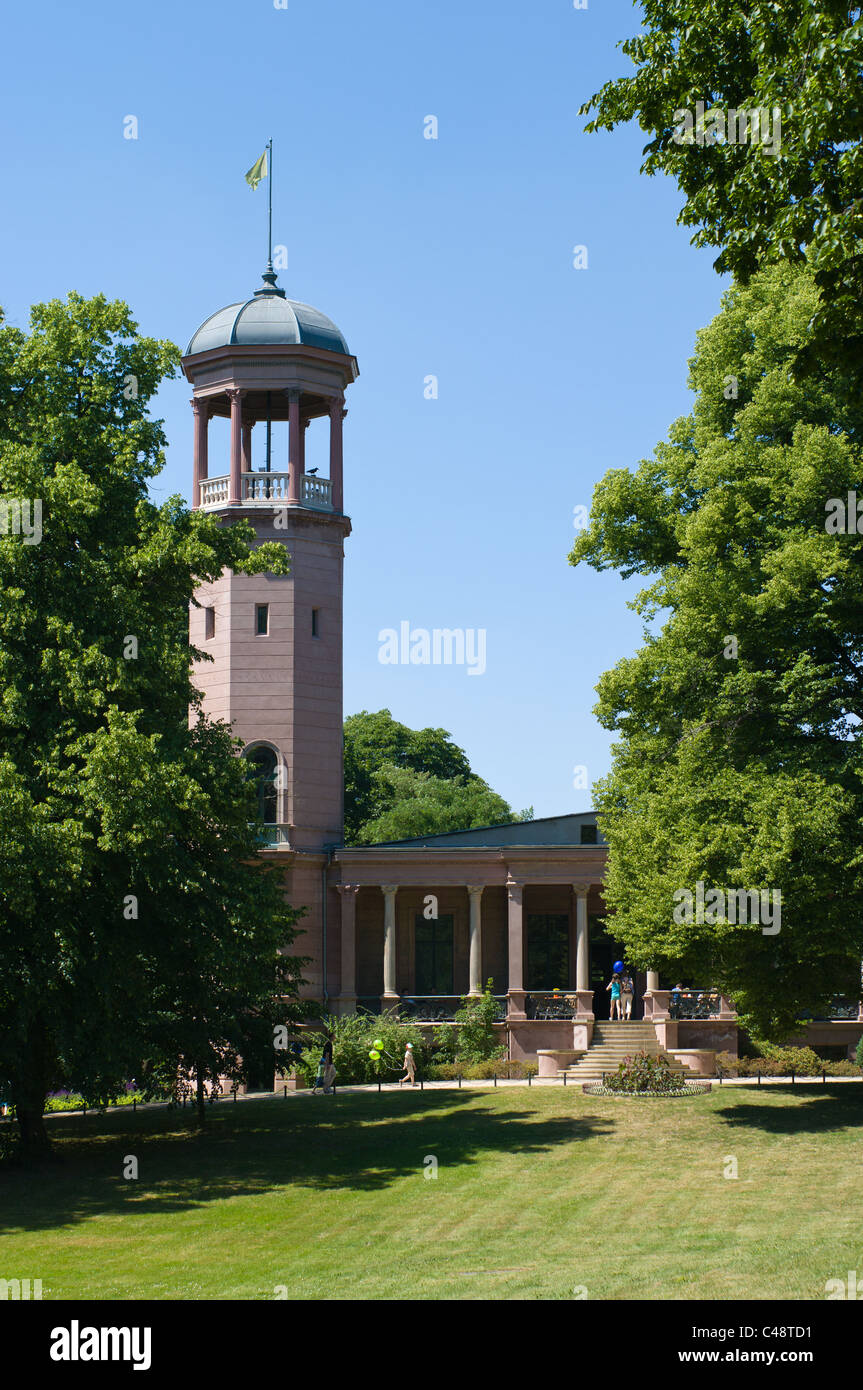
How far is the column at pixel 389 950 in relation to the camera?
143 feet

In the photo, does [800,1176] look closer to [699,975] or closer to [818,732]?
[699,975]

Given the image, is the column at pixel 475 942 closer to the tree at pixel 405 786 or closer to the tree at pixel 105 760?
the tree at pixel 105 760

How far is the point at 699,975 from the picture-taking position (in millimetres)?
28812

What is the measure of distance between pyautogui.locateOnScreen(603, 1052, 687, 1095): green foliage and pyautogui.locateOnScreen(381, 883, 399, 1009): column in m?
10.4

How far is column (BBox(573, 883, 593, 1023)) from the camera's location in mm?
42750

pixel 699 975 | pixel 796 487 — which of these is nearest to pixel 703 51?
pixel 796 487

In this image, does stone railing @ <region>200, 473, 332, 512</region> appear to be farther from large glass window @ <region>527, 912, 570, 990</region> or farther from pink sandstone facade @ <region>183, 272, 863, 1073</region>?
large glass window @ <region>527, 912, 570, 990</region>

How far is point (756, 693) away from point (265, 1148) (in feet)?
43.6

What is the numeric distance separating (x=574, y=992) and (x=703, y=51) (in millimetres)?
31051

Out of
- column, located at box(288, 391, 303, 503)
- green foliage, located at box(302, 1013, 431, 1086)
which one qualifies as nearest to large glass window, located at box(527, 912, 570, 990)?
green foliage, located at box(302, 1013, 431, 1086)

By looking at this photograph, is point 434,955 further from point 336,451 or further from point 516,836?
point 336,451

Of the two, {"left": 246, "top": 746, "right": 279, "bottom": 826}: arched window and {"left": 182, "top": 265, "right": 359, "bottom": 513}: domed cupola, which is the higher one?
{"left": 182, "top": 265, "right": 359, "bottom": 513}: domed cupola

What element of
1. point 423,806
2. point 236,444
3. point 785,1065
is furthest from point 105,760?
point 423,806
